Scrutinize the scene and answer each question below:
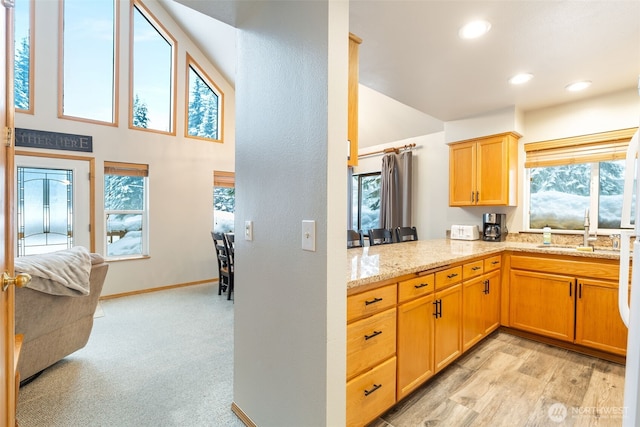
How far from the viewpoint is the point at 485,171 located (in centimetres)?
346

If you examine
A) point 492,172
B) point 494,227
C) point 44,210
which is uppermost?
point 492,172

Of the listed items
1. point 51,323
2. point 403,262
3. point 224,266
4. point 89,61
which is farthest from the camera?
point 224,266

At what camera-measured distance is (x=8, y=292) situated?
1.11 meters

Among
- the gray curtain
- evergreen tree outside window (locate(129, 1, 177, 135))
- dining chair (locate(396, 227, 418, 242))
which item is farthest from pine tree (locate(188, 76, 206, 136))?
dining chair (locate(396, 227, 418, 242))

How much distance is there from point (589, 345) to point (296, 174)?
9.71 feet

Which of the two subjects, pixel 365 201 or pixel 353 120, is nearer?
pixel 353 120

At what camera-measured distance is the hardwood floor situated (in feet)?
5.84

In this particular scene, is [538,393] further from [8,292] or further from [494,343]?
[8,292]

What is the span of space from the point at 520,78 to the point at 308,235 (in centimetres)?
260

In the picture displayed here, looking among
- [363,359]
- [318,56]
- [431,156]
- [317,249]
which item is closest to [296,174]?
[317,249]

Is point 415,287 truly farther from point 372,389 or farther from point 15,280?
point 15,280

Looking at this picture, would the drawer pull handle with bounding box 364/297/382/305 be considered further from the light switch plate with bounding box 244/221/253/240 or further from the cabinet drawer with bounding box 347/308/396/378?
the light switch plate with bounding box 244/221/253/240

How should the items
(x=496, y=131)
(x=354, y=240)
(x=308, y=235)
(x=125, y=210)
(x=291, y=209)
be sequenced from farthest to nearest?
(x=125, y=210) → (x=496, y=131) → (x=354, y=240) → (x=291, y=209) → (x=308, y=235)

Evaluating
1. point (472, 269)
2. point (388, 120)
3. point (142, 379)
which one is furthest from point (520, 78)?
point (142, 379)
